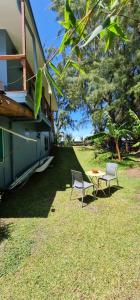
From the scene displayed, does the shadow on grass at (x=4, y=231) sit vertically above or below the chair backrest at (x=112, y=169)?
below

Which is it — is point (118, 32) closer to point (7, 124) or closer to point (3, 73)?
point (7, 124)

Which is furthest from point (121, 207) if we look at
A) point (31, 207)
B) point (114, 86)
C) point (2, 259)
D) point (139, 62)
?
point (139, 62)

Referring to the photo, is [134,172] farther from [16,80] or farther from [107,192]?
[16,80]

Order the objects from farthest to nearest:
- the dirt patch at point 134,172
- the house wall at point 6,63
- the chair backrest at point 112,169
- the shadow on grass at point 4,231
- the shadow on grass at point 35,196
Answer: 1. the dirt patch at point 134,172
2. the chair backrest at point 112,169
3. the house wall at point 6,63
4. the shadow on grass at point 35,196
5. the shadow on grass at point 4,231

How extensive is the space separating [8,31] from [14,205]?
269 inches

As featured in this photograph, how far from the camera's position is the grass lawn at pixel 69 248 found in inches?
141

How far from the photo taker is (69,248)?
4715mm

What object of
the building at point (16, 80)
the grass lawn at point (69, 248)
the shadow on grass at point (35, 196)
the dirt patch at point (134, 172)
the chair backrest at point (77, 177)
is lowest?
the grass lawn at point (69, 248)

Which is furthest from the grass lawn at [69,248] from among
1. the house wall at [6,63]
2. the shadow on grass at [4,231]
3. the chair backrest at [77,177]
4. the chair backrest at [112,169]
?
the house wall at [6,63]

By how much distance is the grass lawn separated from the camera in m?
3.59

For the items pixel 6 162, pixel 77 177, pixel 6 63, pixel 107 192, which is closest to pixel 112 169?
pixel 107 192

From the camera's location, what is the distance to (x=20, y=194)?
859 centimetres

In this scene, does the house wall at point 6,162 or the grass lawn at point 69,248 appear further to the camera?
the house wall at point 6,162

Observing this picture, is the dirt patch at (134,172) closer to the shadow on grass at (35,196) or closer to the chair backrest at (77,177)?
the shadow on grass at (35,196)
